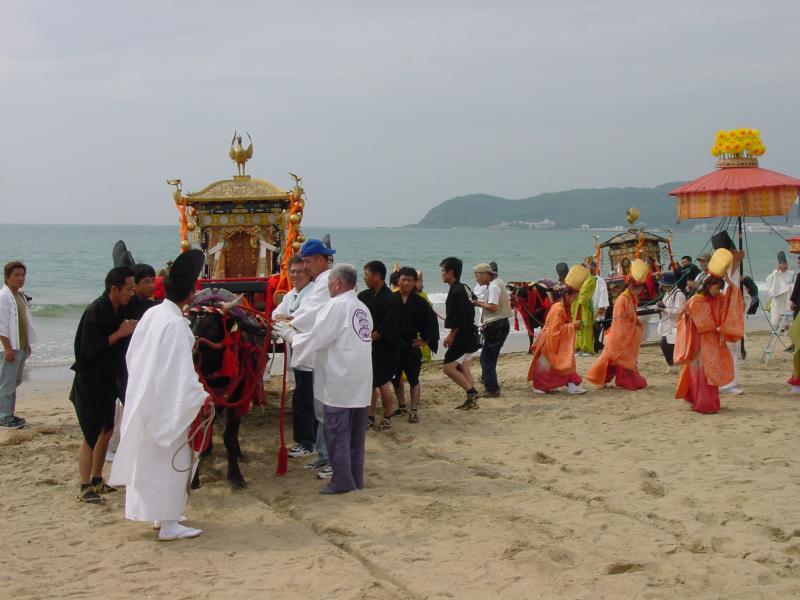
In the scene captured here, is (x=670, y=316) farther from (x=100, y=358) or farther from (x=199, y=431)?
(x=100, y=358)

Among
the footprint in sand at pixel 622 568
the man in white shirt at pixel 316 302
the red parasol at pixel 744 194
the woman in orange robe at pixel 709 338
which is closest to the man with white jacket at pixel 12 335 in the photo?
the man in white shirt at pixel 316 302

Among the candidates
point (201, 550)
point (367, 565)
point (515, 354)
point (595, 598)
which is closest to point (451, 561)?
point (367, 565)

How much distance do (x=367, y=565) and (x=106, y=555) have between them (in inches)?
65.1

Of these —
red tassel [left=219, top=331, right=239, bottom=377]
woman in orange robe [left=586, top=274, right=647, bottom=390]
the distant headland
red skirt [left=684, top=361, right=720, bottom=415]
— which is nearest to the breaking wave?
woman in orange robe [left=586, top=274, right=647, bottom=390]

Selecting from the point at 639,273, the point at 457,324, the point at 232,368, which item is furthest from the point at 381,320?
the point at 639,273

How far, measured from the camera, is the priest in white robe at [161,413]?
5.29 metres

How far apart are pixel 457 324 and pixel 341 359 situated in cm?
335

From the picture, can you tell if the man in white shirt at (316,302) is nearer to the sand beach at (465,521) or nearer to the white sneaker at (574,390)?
the sand beach at (465,521)

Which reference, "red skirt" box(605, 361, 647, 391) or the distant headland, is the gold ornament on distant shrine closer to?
"red skirt" box(605, 361, 647, 391)

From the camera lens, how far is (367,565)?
5055 mm

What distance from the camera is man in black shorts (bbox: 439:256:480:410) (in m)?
9.49

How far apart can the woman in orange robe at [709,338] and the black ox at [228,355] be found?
4979 mm

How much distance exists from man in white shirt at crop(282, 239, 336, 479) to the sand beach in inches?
12.0

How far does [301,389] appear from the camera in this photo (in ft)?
25.2
